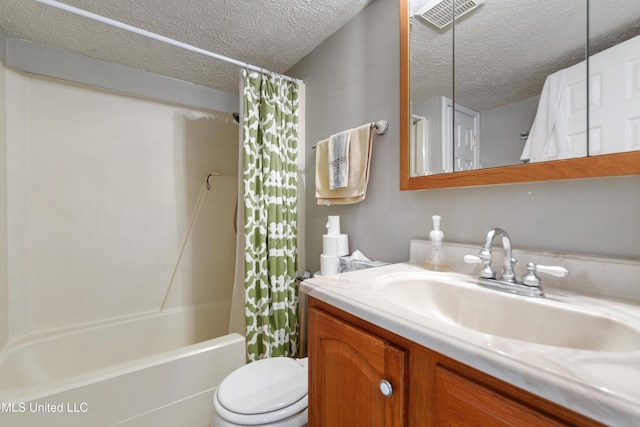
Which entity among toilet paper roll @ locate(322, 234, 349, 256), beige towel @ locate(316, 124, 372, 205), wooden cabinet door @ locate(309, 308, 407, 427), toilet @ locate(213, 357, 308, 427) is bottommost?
toilet @ locate(213, 357, 308, 427)

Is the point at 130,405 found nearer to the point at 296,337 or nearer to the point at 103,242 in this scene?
the point at 296,337

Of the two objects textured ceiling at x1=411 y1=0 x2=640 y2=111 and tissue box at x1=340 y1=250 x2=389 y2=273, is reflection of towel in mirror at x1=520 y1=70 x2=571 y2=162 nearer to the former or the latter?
textured ceiling at x1=411 y1=0 x2=640 y2=111

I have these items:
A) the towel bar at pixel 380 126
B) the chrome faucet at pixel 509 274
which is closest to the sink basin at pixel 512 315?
the chrome faucet at pixel 509 274

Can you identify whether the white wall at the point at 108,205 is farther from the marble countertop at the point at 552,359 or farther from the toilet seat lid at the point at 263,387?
the marble countertop at the point at 552,359

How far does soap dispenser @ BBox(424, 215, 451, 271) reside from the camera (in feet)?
3.12

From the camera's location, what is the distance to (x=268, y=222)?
1.64 meters

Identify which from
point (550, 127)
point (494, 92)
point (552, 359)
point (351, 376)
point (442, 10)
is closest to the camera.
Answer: point (552, 359)

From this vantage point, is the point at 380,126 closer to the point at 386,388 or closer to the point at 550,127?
the point at 550,127

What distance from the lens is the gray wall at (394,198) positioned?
2.29ft

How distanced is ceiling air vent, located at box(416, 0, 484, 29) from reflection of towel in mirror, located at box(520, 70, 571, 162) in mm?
413

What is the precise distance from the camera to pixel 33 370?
158 cm

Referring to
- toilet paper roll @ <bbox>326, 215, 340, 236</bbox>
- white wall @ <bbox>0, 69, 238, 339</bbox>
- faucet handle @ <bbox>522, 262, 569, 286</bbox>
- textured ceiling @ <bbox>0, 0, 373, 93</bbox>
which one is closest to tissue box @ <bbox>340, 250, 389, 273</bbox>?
toilet paper roll @ <bbox>326, 215, 340, 236</bbox>

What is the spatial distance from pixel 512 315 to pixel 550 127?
20.7 inches

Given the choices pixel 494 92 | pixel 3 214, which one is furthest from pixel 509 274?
pixel 3 214
